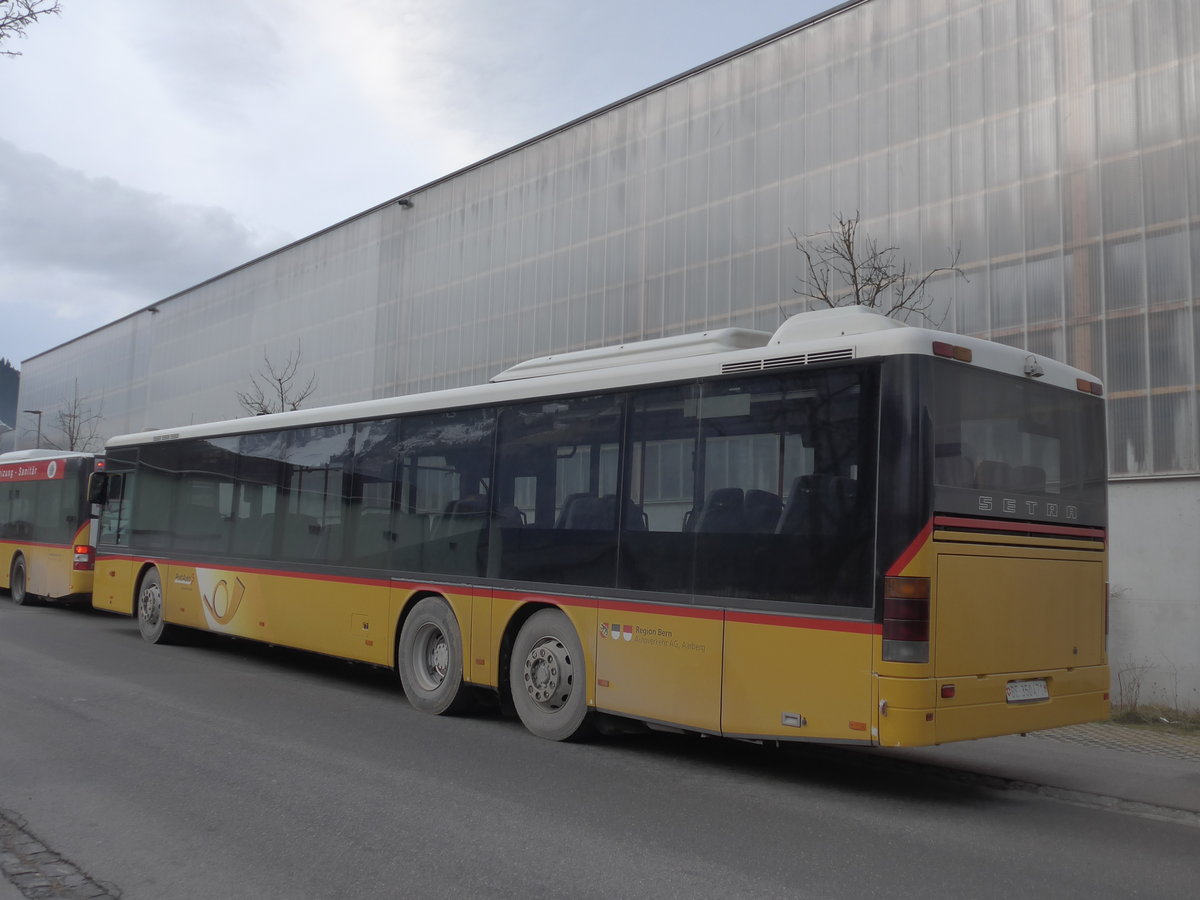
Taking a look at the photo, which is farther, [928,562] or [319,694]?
[319,694]

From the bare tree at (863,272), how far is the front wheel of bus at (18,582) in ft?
55.6

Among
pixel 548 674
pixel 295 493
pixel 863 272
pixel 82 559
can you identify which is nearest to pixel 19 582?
pixel 82 559

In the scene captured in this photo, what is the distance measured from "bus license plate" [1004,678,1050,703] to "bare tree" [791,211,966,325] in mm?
8941

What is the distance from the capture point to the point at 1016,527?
752 cm

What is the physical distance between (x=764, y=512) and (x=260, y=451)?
8.03 meters

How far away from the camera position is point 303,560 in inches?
490

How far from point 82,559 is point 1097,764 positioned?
18.1m

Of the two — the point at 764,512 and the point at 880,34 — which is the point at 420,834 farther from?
the point at 880,34

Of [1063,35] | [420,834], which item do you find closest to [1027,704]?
[420,834]

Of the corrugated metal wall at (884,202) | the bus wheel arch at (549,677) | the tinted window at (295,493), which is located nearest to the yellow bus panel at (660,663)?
the bus wheel arch at (549,677)

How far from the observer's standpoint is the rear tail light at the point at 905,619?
267 inches

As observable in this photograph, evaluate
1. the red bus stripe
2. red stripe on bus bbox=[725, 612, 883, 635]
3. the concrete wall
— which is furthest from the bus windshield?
the concrete wall

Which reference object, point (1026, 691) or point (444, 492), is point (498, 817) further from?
point (444, 492)

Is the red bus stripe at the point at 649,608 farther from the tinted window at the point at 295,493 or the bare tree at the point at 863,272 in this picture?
the bare tree at the point at 863,272
